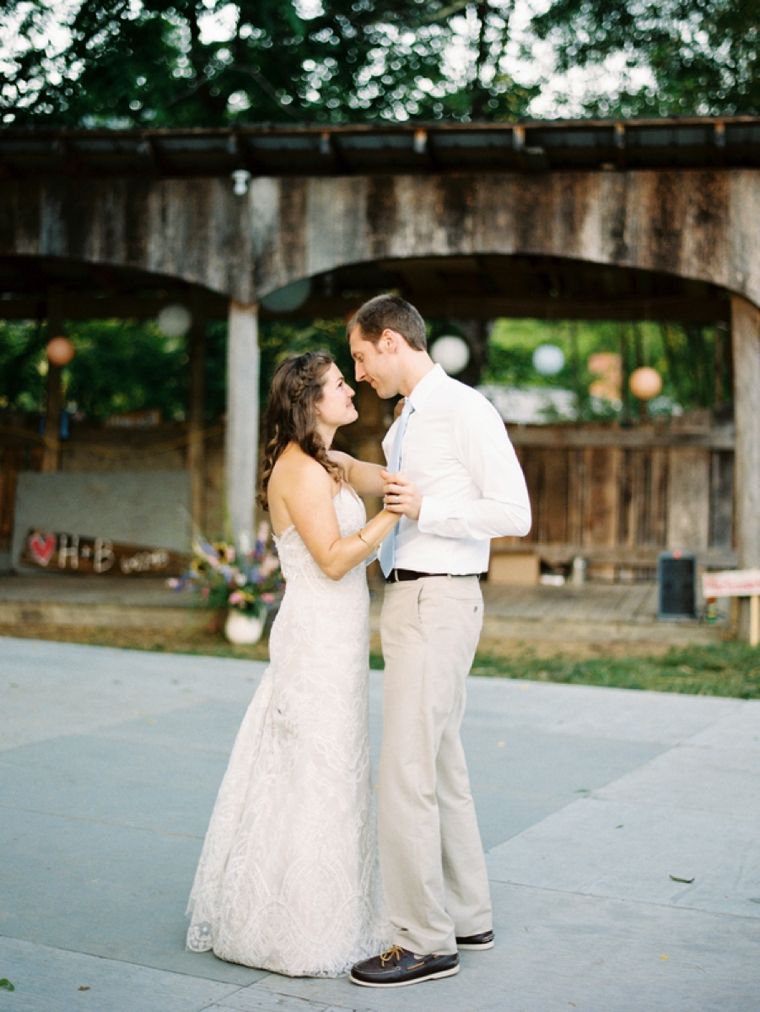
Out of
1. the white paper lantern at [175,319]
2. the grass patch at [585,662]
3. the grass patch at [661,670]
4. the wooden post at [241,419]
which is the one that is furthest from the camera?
the white paper lantern at [175,319]

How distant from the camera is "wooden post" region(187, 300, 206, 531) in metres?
13.4

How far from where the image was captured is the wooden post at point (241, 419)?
31.5 feet

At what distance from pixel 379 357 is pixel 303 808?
4.25 ft

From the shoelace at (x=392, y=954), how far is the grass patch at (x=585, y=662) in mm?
4902

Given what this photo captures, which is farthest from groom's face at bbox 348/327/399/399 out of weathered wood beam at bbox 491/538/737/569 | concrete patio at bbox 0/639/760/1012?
weathered wood beam at bbox 491/538/737/569

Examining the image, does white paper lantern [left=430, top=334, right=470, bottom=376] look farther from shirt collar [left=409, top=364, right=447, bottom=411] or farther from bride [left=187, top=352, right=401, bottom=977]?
shirt collar [left=409, top=364, right=447, bottom=411]

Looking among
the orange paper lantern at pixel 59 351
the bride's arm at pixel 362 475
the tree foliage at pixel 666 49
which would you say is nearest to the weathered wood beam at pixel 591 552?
the orange paper lantern at pixel 59 351

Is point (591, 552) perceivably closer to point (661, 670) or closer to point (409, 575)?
point (661, 670)

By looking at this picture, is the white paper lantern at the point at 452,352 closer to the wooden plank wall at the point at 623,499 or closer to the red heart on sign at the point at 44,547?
the wooden plank wall at the point at 623,499

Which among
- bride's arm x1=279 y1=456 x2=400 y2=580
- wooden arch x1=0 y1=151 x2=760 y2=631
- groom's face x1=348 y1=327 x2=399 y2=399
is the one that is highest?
wooden arch x1=0 y1=151 x2=760 y2=631

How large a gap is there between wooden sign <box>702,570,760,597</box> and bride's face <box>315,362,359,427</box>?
6225 millimetres

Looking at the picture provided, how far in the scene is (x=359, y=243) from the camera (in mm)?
9516

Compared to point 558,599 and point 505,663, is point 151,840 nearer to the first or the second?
point 505,663

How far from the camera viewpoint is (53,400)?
13.6 meters
